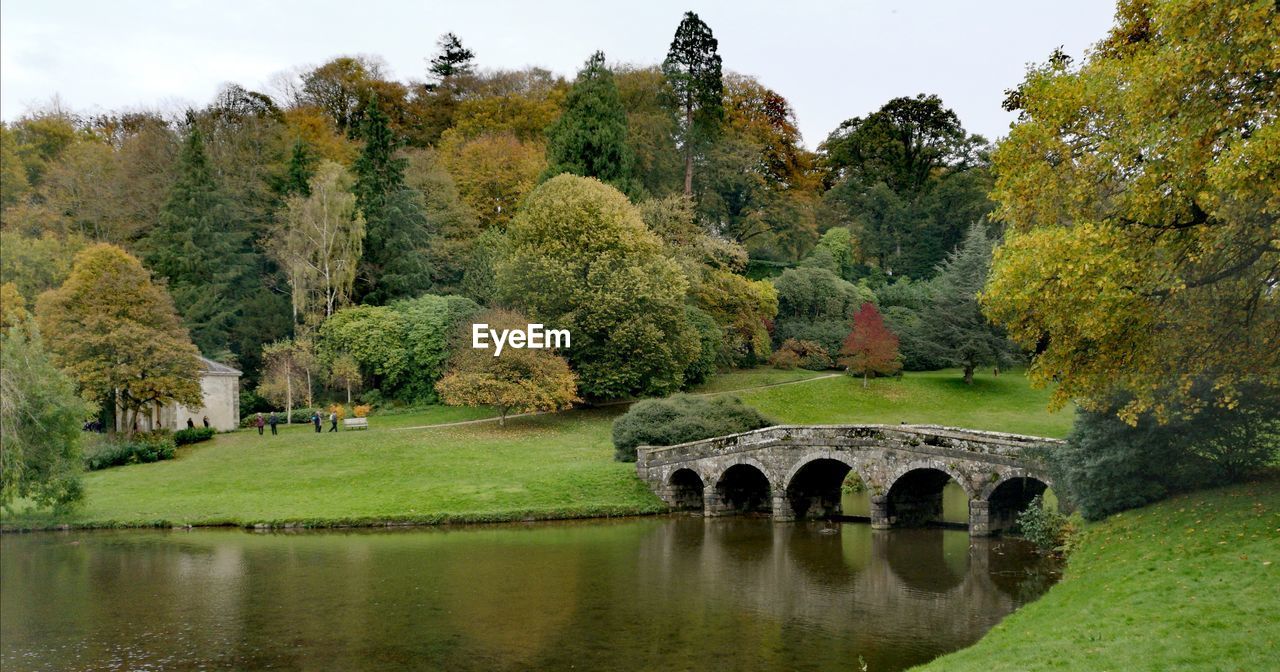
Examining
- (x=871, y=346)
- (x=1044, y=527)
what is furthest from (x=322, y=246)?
(x=1044, y=527)

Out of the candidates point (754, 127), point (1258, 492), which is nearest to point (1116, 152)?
point (1258, 492)

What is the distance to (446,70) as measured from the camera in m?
95.6

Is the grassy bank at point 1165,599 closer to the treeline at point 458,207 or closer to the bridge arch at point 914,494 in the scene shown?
the bridge arch at point 914,494

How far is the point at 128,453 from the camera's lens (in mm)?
50250

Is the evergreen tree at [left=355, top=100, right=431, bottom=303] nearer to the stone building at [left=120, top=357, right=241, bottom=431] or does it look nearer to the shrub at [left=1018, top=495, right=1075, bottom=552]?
the stone building at [left=120, top=357, right=241, bottom=431]

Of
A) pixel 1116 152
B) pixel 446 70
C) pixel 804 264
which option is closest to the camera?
pixel 1116 152

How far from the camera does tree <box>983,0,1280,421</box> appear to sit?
1914 cm

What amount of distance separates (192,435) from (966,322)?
146ft

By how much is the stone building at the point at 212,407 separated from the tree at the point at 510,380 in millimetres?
13346

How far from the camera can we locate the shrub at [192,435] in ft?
175

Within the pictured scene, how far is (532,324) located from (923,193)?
41196 mm

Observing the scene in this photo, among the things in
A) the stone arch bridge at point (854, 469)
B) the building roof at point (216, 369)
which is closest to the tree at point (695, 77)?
the building roof at point (216, 369)

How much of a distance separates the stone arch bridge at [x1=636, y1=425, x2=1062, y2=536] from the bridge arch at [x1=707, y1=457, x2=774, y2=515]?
0.04 m

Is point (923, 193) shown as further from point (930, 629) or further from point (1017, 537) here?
point (930, 629)
